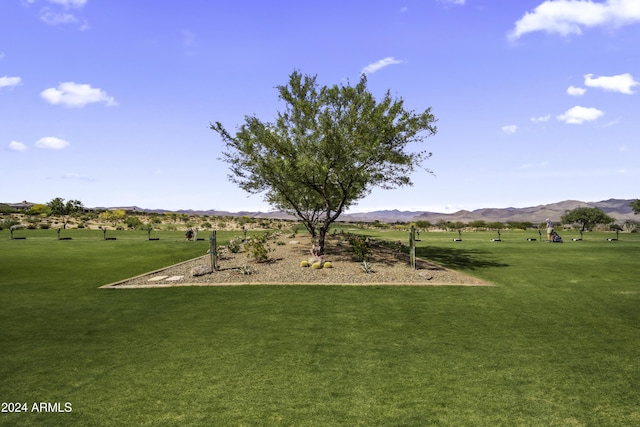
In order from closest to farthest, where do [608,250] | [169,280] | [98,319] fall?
[98,319] < [169,280] < [608,250]

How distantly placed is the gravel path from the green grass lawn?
1187mm

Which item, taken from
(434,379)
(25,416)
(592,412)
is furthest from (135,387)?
(592,412)

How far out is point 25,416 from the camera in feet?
17.1

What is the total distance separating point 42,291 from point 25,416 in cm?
1020

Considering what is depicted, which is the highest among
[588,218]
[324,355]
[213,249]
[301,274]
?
[588,218]

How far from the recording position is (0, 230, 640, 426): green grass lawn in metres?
5.30

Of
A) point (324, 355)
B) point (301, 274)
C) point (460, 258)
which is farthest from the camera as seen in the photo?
point (460, 258)

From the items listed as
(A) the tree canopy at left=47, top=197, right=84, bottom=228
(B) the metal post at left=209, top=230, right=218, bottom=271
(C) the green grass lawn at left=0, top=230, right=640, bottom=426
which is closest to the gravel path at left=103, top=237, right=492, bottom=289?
(B) the metal post at left=209, top=230, right=218, bottom=271

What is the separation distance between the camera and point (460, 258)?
74.2 ft

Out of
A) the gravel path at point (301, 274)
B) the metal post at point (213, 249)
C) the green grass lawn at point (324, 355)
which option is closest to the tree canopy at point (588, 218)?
the gravel path at point (301, 274)

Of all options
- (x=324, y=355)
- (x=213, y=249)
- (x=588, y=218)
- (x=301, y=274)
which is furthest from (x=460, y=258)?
(x=588, y=218)

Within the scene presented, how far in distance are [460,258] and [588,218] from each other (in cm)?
6266

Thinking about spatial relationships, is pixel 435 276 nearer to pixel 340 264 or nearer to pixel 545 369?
pixel 340 264

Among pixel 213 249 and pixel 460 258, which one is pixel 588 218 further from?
pixel 213 249
